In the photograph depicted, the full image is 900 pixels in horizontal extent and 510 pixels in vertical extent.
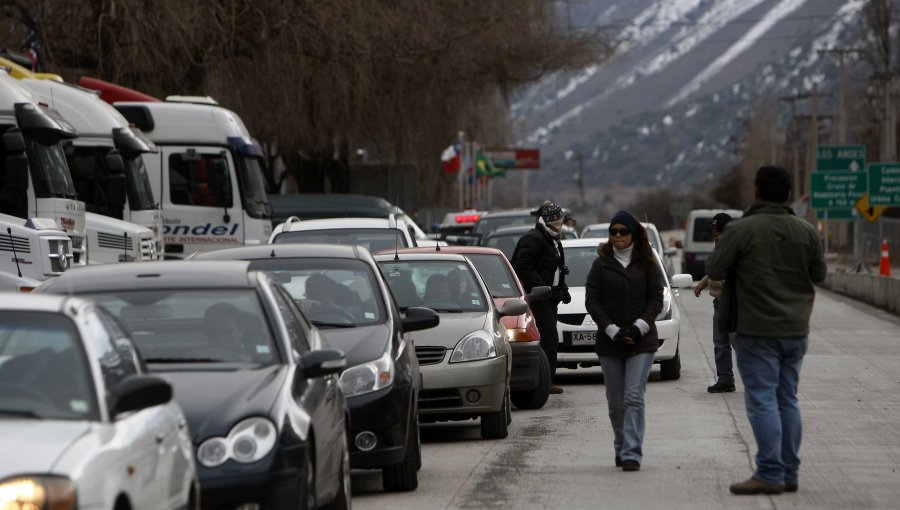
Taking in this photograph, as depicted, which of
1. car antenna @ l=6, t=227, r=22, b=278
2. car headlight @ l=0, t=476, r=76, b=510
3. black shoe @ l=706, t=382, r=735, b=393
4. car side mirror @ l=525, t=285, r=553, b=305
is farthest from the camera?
car antenna @ l=6, t=227, r=22, b=278

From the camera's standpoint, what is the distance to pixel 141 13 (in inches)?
1237

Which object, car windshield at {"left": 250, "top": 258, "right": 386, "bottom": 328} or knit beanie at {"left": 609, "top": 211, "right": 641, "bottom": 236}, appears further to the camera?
knit beanie at {"left": 609, "top": 211, "right": 641, "bottom": 236}

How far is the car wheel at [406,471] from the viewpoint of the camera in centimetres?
1035

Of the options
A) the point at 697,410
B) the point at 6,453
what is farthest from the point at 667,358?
the point at 6,453

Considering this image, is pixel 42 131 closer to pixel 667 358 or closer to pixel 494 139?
pixel 667 358

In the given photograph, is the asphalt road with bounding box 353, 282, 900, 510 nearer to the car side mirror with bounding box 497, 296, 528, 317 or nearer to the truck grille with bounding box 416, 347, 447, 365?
the truck grille with bounding box 416, 347, 447, 365

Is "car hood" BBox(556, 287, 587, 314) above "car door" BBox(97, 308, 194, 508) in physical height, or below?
below

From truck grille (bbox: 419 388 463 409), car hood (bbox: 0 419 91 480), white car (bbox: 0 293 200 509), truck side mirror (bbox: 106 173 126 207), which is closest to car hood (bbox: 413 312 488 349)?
truck grille (bbox: 419 388 463 409)

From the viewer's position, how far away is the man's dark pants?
54.2 ft

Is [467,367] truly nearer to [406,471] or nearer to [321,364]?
[406,471]

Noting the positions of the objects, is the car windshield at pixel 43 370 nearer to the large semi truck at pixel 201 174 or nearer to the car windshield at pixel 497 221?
the large semi truck at pixel 201 174

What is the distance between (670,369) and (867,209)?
35349 millimetres

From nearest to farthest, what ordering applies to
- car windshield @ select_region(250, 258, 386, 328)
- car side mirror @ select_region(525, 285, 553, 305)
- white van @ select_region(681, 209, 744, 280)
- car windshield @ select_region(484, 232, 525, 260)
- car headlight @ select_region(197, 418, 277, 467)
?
car headlight @ select_region(197, 418, 277, 467) < car windshield @ select_region(250, 258, 386, 328) < car side mirror @ select_region(525, 285, 553, 305) < car windshield @ select_region(484, 232, 525, 260) < white van @ select_region(681, 209, 744, 280)

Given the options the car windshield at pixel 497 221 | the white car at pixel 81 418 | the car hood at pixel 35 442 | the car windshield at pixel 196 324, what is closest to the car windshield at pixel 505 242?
the car windshield at pixel 497 221
